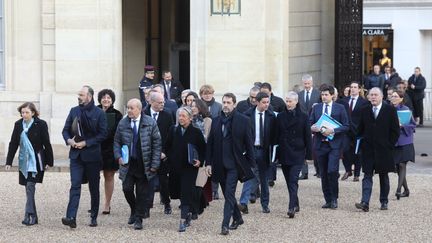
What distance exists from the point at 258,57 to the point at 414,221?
7.55 m

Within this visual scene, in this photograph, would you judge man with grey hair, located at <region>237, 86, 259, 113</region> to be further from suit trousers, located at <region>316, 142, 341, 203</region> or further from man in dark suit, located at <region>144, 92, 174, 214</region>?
man in dark suit, located at <region>144, 92, 174, 214</region>

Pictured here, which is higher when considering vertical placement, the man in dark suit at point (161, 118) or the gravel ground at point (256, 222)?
the man in dark suit at point (161, 118)

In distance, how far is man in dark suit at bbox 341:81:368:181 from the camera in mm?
18530

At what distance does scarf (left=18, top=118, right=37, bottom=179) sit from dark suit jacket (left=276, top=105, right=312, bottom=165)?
10.4 ft

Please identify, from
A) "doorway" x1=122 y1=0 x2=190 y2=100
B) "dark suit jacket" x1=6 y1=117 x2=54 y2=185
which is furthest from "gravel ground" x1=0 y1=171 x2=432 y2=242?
"doorway" x1=122 y1=0 x2=190 y2=100

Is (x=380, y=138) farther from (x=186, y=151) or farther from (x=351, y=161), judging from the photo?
(x=351, y=161)

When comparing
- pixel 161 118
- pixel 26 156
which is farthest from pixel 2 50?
pixel 26 156

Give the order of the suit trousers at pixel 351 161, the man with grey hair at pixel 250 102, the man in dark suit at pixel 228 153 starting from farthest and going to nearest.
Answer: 1. the suit trousers at pixel 351 161
2. the man with grey hair at pixel 250 102
3. the man in dark suit at pixel 228 153

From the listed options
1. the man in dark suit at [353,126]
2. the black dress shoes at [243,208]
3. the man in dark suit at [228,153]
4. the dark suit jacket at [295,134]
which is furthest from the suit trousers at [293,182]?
the man in dark suit at [353,126]

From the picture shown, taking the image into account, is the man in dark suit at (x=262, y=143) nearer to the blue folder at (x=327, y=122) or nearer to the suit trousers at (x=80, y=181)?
the blue folder at (x=327, y=122)

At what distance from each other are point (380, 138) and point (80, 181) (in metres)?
4.02

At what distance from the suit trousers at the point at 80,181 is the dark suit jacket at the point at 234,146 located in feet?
4.87

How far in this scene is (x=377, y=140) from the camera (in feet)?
55.7

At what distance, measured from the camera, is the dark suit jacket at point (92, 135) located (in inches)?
619
